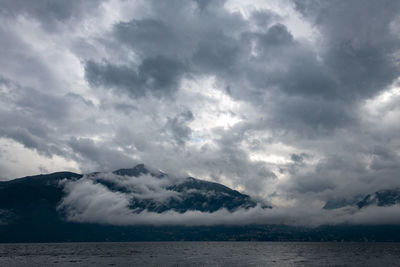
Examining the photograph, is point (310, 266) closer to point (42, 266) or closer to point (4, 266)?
point (42, 266)

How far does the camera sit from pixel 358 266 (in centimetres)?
16038

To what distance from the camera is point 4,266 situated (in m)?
156

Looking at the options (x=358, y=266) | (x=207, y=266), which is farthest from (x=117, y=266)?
(x=358, y=266)

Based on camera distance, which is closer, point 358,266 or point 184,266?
point 184,266

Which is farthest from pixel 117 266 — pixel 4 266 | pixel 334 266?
pixel 334 266

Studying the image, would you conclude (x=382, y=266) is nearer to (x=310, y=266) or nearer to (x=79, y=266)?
(x=310, y=266)

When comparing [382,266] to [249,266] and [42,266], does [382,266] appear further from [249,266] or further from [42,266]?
[42,266]

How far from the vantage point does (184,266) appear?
151 meters

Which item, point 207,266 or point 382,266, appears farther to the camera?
point 382,266

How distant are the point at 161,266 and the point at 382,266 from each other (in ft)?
397

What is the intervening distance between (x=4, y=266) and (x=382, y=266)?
20458 centimetres

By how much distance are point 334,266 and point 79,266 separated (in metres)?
137

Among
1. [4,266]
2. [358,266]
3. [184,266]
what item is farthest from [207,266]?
[4,266]

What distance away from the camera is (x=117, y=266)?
156 meters
